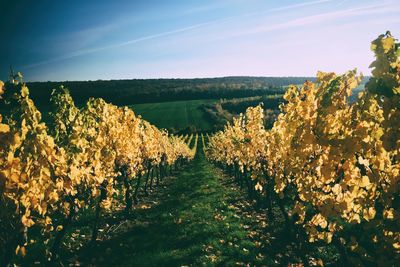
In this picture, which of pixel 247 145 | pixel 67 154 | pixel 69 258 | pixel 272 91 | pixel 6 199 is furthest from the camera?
pixel 272 91

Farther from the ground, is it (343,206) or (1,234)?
(343,206)

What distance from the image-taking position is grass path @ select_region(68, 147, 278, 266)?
10703 mm

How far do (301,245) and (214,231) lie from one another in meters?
3.85

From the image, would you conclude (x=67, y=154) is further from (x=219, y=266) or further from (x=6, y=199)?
(x=219, y=266)

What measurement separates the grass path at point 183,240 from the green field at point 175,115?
3509 inches

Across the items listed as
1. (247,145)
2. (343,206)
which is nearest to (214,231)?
(247,145)

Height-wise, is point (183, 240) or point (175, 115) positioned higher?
point (175, 115)

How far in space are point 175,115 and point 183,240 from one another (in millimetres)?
109524

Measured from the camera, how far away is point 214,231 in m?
13.6

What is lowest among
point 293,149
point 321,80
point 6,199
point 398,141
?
point 6,199

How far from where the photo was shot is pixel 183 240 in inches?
499

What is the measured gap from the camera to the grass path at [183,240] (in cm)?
1070

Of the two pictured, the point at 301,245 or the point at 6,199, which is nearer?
the point at 6,199

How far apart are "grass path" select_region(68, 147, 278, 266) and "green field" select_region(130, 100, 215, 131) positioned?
89.1m
